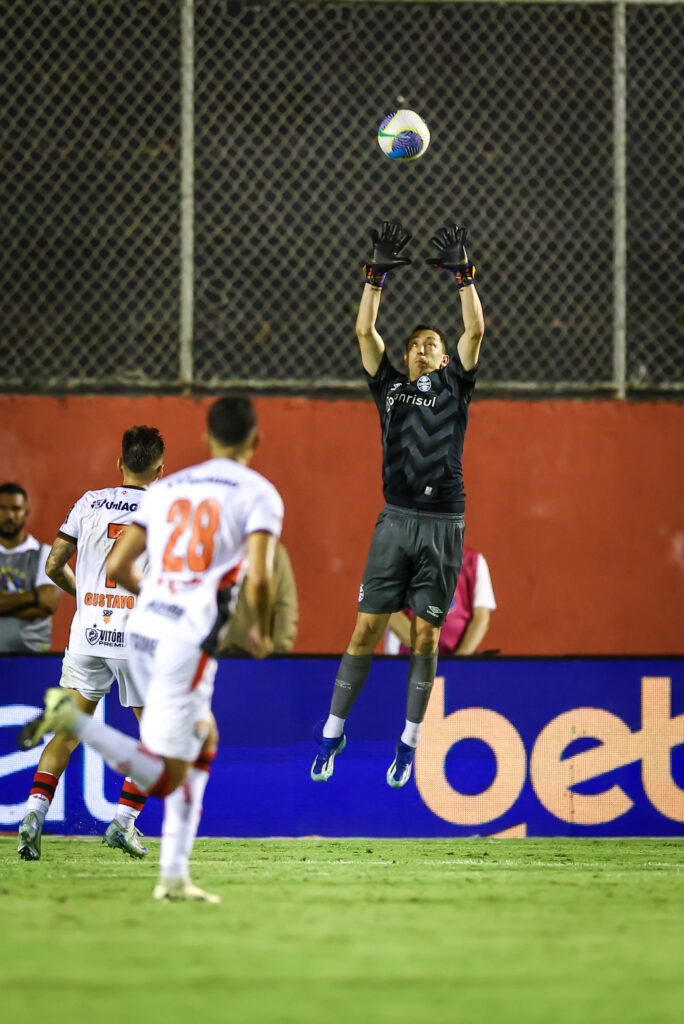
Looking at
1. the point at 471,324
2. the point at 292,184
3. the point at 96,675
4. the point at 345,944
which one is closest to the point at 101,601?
the point at 96,675

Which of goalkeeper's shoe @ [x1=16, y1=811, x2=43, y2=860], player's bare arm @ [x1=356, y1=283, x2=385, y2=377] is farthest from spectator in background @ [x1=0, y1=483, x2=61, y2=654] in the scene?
player's bare arm @ [x1=356, y1=283, x2=385, y2=377]

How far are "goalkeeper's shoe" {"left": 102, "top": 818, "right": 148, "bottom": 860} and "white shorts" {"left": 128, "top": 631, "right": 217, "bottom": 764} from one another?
82.6 inches

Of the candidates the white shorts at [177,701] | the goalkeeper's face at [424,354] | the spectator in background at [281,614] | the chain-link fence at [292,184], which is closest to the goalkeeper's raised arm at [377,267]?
the goalkeeper's face at [424,354]

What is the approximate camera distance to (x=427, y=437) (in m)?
7.72

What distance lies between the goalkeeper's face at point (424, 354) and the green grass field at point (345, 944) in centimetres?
270

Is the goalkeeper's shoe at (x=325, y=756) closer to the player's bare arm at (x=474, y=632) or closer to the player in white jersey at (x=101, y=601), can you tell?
the player in white jersey at (x=101, y=601)

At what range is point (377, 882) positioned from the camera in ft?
21.0

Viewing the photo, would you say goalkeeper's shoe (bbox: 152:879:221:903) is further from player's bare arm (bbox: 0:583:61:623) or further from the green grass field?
player's bare arm (bbox: 0:583:61:623)

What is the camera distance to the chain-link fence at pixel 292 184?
1023cm

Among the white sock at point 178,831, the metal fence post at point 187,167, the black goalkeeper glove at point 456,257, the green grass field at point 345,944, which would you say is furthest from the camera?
the metal fence post at point 187,167

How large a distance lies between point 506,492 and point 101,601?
156 inches

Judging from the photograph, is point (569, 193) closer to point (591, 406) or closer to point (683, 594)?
point (591, 406)

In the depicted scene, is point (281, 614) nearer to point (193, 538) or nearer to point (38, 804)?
point (38, 804)

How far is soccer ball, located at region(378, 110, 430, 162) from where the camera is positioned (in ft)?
26.2
